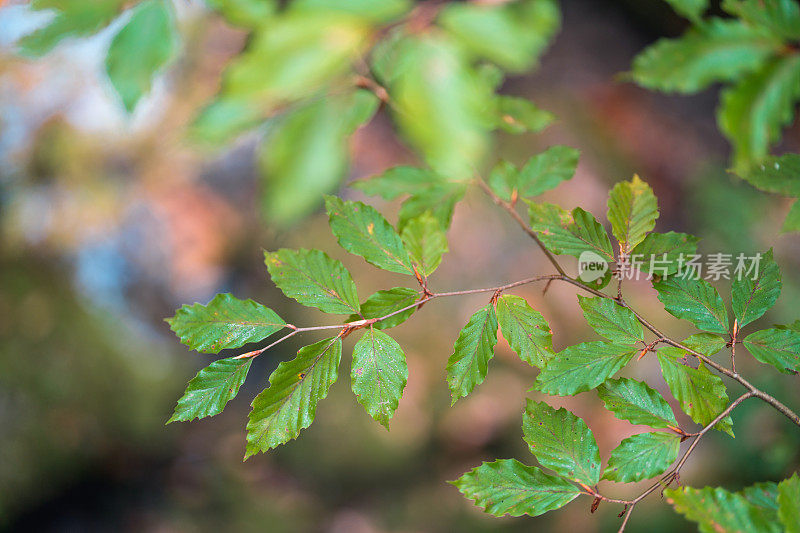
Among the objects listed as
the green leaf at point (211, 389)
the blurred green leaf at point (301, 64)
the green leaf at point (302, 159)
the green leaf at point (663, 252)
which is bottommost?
the green leaf at point (663, 252)

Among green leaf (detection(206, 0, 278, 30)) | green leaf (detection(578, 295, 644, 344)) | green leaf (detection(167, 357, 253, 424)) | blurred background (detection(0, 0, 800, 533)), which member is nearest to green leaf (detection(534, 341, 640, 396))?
green leaf (detection(578, 295, 644, 344))

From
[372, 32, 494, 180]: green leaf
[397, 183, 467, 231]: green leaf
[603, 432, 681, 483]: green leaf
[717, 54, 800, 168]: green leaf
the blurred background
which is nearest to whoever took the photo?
[372, 32, 494, 180]: green leaf

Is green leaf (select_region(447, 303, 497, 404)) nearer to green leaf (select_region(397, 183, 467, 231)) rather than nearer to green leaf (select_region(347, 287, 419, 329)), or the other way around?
green leaf (select_region(347, 287, 419, 329))

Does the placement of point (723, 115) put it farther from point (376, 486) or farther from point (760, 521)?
point (376, 486)

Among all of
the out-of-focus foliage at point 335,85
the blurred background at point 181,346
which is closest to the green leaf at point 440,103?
the out-of-focus foliage at point 335,85

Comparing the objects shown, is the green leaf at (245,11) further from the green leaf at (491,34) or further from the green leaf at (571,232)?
the green leaf at (571,232)

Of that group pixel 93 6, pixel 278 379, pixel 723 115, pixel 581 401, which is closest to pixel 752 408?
pixel 581 401
